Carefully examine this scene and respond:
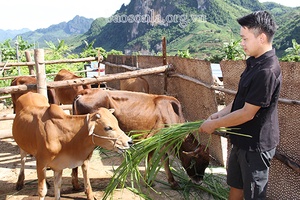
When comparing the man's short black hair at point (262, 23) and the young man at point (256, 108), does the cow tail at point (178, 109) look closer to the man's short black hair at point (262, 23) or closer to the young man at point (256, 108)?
the young man at point (256, 108)

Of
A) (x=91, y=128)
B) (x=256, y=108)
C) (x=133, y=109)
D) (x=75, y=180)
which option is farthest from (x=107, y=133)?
(x=256, y=108)

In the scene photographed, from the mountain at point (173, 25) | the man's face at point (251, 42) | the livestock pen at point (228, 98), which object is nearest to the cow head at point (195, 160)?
the livestock pen at point (228, 98)

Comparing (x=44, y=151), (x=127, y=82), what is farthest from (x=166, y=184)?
(x=127, y=82)

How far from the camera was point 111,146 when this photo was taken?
3.56 m

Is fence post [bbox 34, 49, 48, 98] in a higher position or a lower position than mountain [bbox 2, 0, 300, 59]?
lower

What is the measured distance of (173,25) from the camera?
96062 mm

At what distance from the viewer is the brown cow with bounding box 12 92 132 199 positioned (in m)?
3.52

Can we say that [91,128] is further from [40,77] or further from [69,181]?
[40,77]

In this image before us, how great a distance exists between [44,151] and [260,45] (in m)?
2.46

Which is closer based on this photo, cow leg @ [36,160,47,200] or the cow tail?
cow leg @ [36,160,47,200]

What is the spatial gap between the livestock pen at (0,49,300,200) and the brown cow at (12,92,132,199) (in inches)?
55.4

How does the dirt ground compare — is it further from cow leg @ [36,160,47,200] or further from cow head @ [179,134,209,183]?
cow leg @ [36,160,47,200]

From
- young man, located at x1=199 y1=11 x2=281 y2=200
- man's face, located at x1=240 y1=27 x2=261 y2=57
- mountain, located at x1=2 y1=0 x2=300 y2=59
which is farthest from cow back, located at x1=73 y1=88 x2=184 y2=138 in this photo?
mountain, located at x1=2 y1=0 x2=300 y2=59

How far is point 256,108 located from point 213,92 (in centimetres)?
257
